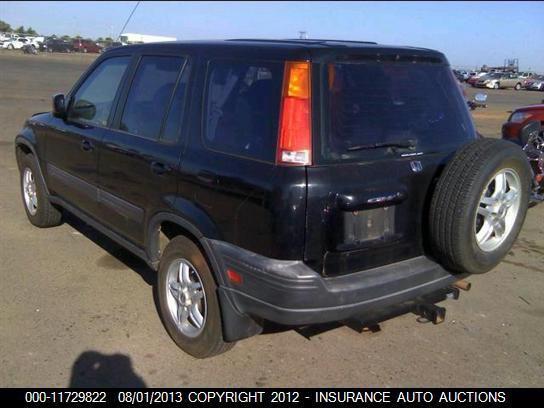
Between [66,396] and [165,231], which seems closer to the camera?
[66,396]

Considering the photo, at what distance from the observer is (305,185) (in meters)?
2.59

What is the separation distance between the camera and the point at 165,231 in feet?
11.6

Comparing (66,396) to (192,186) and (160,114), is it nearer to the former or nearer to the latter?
(192,186)

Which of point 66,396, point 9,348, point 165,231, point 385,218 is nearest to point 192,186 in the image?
point 165,231

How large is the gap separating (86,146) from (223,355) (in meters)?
1.98

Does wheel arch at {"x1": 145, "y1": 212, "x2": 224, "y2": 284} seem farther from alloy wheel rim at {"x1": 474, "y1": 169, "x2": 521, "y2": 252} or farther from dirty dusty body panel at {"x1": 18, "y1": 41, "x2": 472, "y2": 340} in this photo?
alloy wheel rim at {"x1": 474, "y1": 169, "x2": 521, "y2": 252}

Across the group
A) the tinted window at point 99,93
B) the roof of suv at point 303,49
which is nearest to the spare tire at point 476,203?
the roof of suv at point 303,49

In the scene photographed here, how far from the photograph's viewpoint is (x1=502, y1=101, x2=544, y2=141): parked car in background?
22.7 ft

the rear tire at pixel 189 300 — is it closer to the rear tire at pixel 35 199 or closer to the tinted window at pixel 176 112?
the tinted window at pixel 176 112

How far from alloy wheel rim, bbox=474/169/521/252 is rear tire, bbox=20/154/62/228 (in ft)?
12.9

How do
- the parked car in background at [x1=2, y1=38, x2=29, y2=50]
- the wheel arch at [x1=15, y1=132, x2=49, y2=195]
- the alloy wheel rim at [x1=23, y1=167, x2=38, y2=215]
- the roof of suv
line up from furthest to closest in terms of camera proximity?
the parked car in background at [x1=2, y1=38, x2=29, y2=50]
the alloy wheel rim at [x1=23, y1=167, x2=38, y2=215]
the wheel arch at [x1=15, y1=132, x2=49, y2=195]
the roof of suv

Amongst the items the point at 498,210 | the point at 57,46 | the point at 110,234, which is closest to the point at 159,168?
the point at 110,234

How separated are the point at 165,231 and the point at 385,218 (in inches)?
56.8

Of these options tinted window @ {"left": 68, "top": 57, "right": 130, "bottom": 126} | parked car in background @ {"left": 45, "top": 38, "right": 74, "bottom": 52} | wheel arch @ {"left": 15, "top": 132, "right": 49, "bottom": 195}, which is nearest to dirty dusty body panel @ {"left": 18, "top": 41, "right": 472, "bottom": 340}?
tinted window @ {"left": 68, "top": 57, "right": 130, "bottom": 126}
